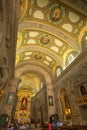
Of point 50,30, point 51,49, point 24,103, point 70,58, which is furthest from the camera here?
point 24,103

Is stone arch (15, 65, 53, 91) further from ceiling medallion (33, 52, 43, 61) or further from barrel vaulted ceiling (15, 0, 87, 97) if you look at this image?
ceiling medallion (33, 52, 43, 61)

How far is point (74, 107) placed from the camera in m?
11.6

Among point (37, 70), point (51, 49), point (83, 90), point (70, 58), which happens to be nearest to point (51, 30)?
point (51, 49)

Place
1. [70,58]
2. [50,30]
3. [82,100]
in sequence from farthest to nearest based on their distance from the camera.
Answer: [70,58] < [50,30] < [82,100]

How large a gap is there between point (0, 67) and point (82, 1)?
654 centimetres

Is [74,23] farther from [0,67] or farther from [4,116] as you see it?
[4,116]

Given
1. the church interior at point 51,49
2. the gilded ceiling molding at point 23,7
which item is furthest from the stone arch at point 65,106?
the gilded ceiling molding at point 23,7

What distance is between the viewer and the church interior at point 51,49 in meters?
7.68

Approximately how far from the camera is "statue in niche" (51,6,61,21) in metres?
10.3

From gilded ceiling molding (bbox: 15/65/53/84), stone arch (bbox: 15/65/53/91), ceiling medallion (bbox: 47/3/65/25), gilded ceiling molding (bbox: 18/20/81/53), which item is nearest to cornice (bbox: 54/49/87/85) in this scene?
gilded ceiling molding (bbox: 18/20/81/53)

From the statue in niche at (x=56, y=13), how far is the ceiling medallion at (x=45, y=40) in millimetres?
2698

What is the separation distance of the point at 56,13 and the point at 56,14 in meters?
0.11

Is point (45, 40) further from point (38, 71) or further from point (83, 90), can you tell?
point (83, 90)

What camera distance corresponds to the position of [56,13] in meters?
Result: 10.6
